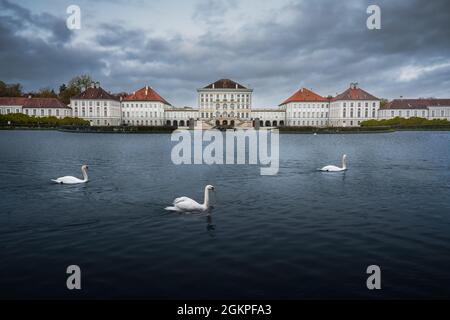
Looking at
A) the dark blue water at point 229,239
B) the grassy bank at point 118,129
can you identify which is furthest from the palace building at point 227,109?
the dark blue water at point 229,239

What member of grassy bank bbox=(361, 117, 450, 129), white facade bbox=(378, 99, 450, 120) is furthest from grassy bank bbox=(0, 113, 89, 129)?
white facade bbox=(378, 99, 450, 120)

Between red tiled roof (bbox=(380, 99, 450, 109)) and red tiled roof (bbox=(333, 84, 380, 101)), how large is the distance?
7196mm

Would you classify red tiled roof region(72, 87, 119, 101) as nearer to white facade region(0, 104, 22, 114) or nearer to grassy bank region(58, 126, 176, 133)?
white facade region(0, 104, 22, 114)

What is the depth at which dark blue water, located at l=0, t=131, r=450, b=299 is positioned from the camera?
6.95m

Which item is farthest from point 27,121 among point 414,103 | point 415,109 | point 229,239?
point 414,103

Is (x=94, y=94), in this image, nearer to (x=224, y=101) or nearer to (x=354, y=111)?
(x=224, y=101)

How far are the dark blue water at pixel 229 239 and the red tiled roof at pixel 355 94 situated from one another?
376 ft

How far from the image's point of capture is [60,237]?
31.7 feet

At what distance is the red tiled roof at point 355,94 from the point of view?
4990 inches

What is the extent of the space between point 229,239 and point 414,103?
141 m

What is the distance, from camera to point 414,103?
133125 millimetres

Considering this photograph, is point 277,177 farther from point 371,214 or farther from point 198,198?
point 371,214

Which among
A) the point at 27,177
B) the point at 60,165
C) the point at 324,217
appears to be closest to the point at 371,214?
the point at 324,217

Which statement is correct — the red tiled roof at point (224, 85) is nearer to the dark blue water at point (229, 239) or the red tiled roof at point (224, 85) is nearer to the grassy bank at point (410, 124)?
the grassy bank at point (410, 124)
